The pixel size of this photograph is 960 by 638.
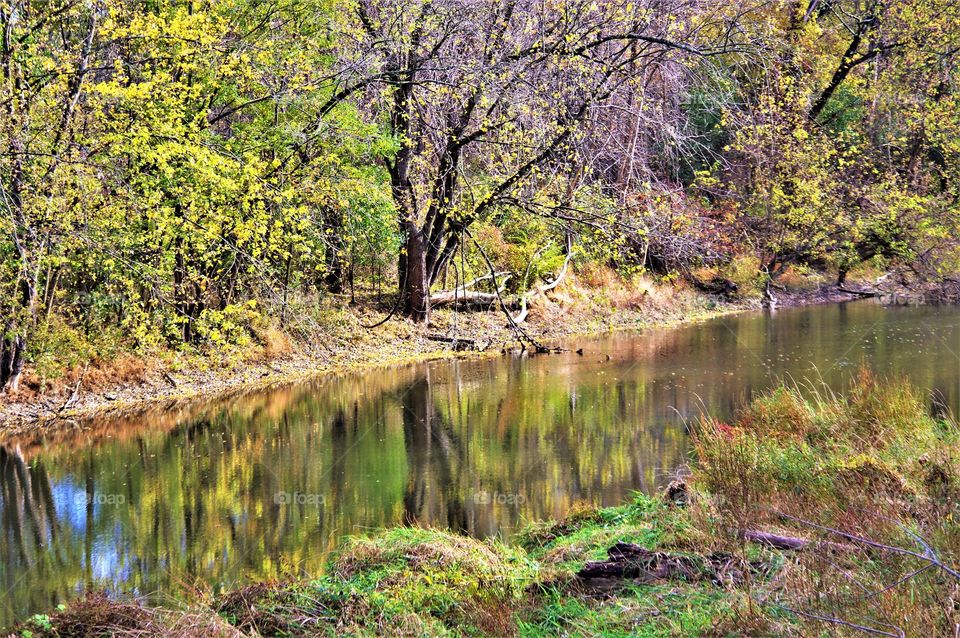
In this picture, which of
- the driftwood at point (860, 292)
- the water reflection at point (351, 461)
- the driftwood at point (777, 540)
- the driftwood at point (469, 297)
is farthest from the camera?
the driftwood at point (860, 292)

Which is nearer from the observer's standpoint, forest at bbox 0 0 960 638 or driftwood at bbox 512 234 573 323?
forest at bbox 0 0 960 638

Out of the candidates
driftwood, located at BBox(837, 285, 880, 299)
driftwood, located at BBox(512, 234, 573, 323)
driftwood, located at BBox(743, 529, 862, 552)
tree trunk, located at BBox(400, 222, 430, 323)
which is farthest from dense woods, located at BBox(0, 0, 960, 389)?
driftwood, located at BBox(743, 529, 862, 552)

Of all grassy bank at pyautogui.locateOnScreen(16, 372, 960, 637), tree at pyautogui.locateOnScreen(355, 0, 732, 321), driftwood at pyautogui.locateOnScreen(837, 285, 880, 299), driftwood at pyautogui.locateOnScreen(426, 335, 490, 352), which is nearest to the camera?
grassy bank at pyautogui.locateOnScreen(16, 372, 960, 637)

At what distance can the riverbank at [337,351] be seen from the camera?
39.6ft

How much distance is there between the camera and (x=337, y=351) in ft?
54.1

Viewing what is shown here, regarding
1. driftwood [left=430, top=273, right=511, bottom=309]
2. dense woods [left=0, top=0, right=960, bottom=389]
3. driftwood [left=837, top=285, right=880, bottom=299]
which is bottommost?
driftwood [left=837, top=285, right=880, bottom=299]

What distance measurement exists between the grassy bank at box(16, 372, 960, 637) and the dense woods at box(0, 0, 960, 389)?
5.26 meters

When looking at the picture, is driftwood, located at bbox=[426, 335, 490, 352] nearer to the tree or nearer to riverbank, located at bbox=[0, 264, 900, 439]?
riverbank, located at bbox=[0, 264, 900, 439]

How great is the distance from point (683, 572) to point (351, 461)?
217 inches

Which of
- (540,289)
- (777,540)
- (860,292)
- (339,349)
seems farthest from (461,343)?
(860,292)

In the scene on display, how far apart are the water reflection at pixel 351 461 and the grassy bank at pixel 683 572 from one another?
84cm

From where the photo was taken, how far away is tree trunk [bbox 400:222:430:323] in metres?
18.1

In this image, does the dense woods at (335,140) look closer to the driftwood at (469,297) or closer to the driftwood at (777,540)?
the driftwood at (469,297)

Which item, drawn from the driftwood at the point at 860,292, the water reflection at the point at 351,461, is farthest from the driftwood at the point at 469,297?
the driftwood at the point at 860,292
